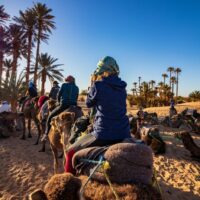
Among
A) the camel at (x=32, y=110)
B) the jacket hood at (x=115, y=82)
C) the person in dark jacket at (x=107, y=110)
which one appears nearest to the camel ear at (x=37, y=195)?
the person in dark jacket at (x=107, y=110)

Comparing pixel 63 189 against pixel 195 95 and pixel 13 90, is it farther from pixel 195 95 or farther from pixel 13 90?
pixel 195 95

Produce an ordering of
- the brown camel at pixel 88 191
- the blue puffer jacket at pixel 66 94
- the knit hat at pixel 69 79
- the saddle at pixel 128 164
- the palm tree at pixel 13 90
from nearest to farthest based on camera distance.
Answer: the brown camel at pixel 88 191 → the saddle at pixel 128 164 → the blue puffer jacket at pixel 66 94 → the knit hat at pixel 69 79 → the palm tree at pixel 13 90

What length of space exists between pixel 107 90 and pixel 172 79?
87.1 metres

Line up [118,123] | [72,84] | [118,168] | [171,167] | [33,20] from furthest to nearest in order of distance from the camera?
[33,20]
[171,167]
[72,84]
[118,123]
[118,168]

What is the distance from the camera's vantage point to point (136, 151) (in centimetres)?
267

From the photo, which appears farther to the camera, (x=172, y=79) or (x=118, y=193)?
(x=172, y=79)

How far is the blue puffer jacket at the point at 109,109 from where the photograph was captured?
3100 mm

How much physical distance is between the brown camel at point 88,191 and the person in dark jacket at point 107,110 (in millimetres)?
494

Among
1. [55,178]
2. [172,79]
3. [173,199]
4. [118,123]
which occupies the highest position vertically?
[172,79]

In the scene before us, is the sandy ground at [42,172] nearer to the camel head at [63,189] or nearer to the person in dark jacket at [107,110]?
the camel head at [63,189]

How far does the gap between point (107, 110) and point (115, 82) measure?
1.26 ft

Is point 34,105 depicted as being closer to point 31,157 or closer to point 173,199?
point 31,157

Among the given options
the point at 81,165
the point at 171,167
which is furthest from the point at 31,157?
the point at 81,165

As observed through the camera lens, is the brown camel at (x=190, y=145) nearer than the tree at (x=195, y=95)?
Yes
